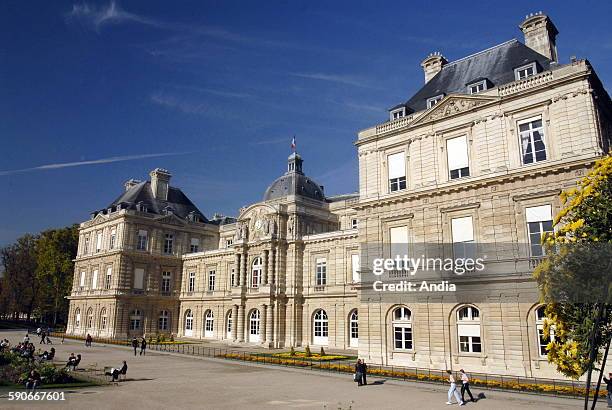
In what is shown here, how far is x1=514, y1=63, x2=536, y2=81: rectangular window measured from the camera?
25.3 metres

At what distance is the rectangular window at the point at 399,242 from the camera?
27.7m

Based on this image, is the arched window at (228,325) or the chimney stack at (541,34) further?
the arched window at (228,325)

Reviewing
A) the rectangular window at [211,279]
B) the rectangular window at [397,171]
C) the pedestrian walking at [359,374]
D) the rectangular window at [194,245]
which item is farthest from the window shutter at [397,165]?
the rectangular window at [194,245]

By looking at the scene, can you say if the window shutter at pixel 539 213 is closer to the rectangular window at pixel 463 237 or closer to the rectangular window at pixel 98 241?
the rectangular window at pixel 463 237

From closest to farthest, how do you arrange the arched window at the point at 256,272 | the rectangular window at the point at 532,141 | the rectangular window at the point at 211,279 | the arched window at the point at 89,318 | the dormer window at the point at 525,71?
the rectangular window at the point at 532,141
the dormer window at the point at 525,71
the arched window at the point at 256,272
the rectangular window at the point at 211,279
the arched window at the point at 89,318

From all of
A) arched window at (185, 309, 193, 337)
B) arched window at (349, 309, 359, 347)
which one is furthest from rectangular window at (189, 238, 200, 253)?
arched window at (349, 309, 359, 347)

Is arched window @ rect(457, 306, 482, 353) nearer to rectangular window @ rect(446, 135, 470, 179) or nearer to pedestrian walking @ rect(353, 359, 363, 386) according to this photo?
pedestrian walking @ rect(353, 359, 363, 386)

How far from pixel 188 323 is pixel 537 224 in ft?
150

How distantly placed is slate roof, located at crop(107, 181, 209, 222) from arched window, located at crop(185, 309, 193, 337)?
13.2 m

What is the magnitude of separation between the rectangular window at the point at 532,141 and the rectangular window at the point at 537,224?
102 inches

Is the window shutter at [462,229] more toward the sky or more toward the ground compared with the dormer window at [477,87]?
more toward the ground

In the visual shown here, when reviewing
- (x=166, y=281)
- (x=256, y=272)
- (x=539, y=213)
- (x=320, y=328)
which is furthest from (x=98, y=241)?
(x=539, y=213)

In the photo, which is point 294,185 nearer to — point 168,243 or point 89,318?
point 168,243

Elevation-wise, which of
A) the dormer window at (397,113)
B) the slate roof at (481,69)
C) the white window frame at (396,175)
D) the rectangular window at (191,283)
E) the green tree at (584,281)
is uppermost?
the slate roof at (481,69)
